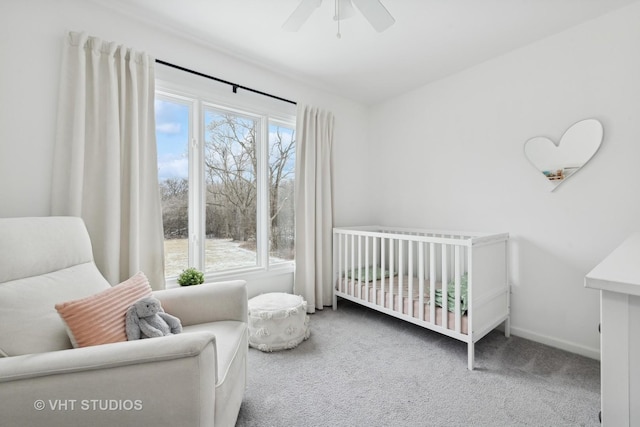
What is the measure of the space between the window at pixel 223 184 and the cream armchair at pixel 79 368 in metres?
1.05

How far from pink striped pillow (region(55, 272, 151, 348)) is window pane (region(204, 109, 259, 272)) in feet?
4.02

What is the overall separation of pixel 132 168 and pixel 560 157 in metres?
3.10

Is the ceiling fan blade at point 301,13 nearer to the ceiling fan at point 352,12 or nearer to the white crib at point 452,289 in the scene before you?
the ceiling fan at point 352,12

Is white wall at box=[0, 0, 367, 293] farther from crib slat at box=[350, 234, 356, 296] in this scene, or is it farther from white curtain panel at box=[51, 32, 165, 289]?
crib slat at box=[350, 234, 356, 296]

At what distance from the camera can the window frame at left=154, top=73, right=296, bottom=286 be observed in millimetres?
2244

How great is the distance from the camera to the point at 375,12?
1487 mm

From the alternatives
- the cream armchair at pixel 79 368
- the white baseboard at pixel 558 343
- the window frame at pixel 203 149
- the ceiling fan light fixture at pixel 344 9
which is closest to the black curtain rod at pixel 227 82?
the window frame at pixel 203 149

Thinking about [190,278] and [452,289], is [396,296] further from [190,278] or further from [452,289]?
[190,278]

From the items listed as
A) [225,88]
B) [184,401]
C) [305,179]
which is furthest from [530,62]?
[184,401]

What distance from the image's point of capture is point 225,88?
96.0 inches

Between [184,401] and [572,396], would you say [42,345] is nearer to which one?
[184,401]

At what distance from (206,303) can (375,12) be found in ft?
6.05

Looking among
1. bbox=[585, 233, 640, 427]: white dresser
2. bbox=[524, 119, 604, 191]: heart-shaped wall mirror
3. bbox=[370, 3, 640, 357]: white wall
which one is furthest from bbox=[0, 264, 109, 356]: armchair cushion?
bbox=[524, 119, 604, 191]: heart-shaped wall mirror

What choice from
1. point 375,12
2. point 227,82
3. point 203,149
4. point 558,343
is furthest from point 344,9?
point 558,343
